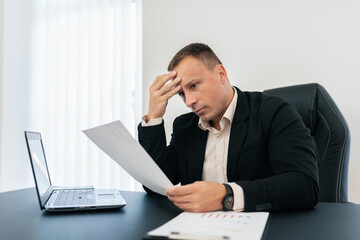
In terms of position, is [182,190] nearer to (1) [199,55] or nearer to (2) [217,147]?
(2) [217,147]

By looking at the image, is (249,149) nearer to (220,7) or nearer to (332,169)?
(332,169)

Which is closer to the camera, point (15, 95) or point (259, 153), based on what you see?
point (259, 153)

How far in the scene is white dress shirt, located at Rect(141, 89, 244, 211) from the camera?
1.24 meters

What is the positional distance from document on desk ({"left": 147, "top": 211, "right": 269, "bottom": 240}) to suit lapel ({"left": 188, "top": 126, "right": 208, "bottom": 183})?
0.46 metres

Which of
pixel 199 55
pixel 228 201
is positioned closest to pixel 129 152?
pixel 228 201

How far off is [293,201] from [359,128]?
126 cm

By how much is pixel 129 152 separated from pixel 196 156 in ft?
1.42

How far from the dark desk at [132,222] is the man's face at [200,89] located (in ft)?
1.28

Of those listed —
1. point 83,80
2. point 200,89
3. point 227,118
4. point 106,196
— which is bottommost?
point 106,196

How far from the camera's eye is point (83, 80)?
2.92 metres

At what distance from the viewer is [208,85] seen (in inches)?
47.3

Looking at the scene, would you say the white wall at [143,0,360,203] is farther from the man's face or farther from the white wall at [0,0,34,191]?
the white wall at [0,0,34,191]

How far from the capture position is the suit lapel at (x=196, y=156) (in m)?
1.21

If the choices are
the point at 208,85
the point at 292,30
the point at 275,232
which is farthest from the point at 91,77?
the point at 275,232
